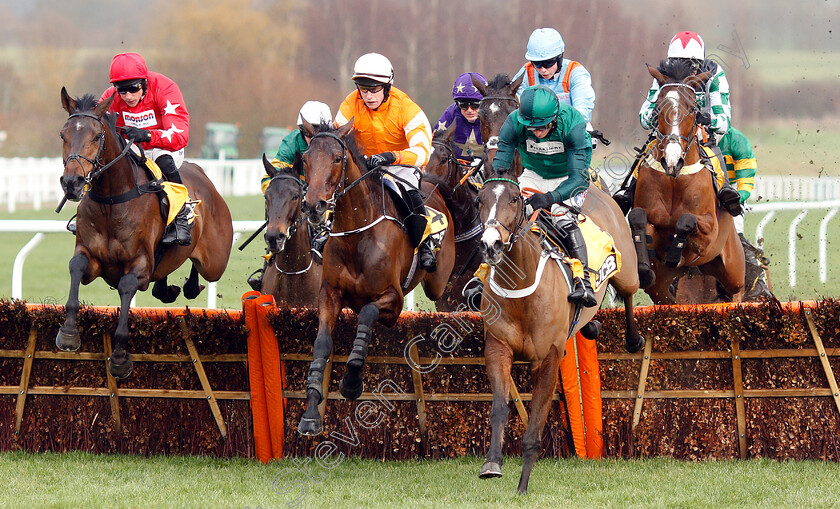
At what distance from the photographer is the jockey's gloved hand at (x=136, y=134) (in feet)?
20.7

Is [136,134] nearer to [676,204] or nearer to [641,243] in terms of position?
[641,243]

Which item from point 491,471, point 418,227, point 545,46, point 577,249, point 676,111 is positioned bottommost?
point 491,471

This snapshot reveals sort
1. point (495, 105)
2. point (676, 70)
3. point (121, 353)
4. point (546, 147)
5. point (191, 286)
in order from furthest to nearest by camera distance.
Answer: point (191, 286)
point (676, 70)
point (495, 105)
point (121, 353)
point (546, 147)

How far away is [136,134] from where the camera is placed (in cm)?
632

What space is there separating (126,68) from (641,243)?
138 inches

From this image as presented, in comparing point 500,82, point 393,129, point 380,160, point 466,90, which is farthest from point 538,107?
point 466,90

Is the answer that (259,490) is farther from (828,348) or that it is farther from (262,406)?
(828,348)

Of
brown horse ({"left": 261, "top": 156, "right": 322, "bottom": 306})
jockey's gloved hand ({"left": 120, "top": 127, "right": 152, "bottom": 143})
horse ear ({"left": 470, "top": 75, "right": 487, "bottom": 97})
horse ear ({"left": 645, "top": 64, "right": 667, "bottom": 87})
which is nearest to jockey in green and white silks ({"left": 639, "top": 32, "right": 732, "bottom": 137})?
horse ear ({"left": 645, "top": 64, "right": 667, "bottom": 87})

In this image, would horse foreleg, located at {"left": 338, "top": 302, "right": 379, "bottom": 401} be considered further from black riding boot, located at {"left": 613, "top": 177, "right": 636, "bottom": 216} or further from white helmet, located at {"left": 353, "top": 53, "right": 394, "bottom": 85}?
black riding boot, located at {"left": 613, "top": 177, "right": 636, "bottom": 216}

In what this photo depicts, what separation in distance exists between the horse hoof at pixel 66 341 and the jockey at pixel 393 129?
74.9 inches

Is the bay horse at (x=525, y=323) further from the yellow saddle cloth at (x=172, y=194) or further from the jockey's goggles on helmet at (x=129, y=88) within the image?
the jockey's goggles on helmet at (x=129, y=88)

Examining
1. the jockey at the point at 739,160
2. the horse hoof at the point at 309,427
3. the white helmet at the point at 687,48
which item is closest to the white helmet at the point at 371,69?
the horse hoof at the point at 309,427

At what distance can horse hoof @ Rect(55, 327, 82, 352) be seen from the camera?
551cm

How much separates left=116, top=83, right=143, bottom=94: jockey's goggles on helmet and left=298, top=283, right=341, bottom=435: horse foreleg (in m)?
1.94
